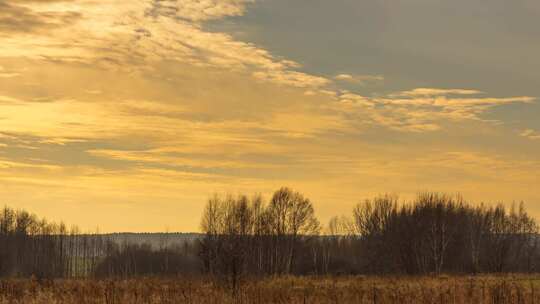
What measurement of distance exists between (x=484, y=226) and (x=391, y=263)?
2113 cm

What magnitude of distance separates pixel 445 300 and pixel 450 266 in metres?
57.9

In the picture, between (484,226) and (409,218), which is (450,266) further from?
(484,226)

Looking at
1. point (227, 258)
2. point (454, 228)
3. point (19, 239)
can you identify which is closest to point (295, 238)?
point (454, 228)

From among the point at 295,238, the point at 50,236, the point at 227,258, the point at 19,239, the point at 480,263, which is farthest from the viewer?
the point at 50,236

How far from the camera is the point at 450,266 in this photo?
7131cm

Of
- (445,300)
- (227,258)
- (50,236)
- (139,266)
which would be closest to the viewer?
(445,300)

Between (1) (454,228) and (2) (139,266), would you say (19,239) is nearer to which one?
(2) (139,266)

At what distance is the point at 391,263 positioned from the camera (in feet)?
241

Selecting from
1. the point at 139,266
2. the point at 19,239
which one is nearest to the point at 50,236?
the point at 19,239

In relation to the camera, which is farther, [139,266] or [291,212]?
[139,266]

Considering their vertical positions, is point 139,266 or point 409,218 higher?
point 409,218

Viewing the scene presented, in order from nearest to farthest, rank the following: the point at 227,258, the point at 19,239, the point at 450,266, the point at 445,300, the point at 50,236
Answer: the point at 445,300 → the point at 227,258 → the point at 450,266 → the point at 19,239 → the point at 50,236

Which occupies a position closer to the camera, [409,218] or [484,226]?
[409,218]

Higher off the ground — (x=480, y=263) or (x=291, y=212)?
(x=291, y=212)
